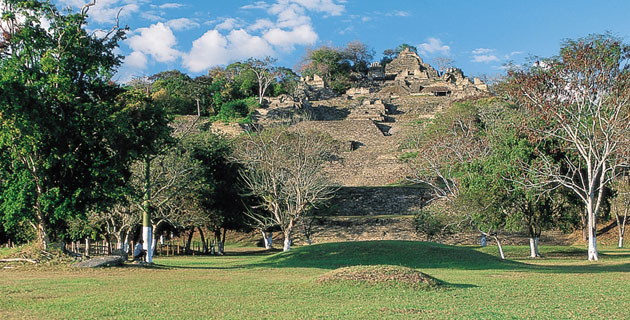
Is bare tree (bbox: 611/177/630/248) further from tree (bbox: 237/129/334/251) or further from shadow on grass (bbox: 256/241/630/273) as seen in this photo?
tree (bbox: 237/129/334/251)

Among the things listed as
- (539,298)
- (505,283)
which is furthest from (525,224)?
(539,298)

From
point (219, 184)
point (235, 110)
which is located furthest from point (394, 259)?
point (235, 110)

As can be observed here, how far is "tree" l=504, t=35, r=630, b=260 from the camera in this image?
23141 millimetres

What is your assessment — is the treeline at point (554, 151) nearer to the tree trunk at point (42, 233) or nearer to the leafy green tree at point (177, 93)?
the tree trunk at point (42, 233)

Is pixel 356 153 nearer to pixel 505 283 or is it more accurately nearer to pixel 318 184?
pixel 318 184

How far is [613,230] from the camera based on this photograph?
1458 inches

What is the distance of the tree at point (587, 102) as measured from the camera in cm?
2314

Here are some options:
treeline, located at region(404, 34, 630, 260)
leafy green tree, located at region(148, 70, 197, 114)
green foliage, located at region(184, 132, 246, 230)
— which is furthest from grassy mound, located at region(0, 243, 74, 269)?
leafy green tree, located at region(148, 70, 197, 114)

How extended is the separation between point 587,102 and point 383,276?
15569 millimetres

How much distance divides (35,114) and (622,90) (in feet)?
69.4

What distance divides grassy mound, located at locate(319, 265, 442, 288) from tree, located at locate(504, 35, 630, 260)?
38.8ft

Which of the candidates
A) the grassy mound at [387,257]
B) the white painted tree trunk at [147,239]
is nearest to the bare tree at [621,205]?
the grassy mound at [387,257]

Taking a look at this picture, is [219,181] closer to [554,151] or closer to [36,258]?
[36,258]

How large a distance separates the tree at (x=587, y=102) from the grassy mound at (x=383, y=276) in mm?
11831
